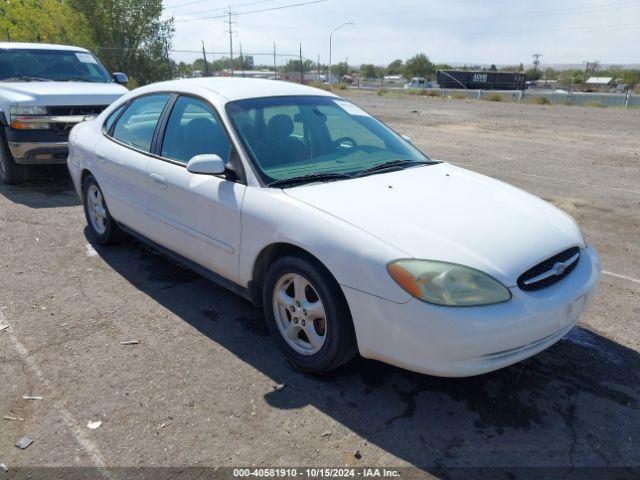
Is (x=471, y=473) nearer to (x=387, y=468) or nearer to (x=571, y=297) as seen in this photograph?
(x=387, y=468)

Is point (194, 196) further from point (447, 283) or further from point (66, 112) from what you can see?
point (66, 112)

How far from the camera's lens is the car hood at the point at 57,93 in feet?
23.8

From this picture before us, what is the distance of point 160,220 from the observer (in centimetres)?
421

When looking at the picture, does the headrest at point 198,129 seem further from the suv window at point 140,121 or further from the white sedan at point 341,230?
the suv window at point 140,121

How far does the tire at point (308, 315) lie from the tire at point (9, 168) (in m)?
6.01

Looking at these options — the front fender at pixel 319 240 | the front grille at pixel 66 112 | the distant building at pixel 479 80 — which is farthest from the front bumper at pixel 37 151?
the distant building at pixel 479 80

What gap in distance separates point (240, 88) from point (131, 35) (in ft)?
82.1

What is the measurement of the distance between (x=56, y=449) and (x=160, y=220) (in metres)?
1.96

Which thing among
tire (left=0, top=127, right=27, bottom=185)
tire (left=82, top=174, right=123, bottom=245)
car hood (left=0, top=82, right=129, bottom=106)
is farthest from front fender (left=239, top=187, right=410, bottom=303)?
tire (left=0, top=127, right=27, bottom=185)

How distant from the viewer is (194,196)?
3.75 metres

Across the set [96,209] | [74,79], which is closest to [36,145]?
[74,79]

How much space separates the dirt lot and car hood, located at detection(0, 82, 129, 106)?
329 cm

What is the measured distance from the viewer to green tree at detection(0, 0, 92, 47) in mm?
25531

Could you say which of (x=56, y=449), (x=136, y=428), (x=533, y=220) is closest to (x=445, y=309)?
(x=533, y=220)
